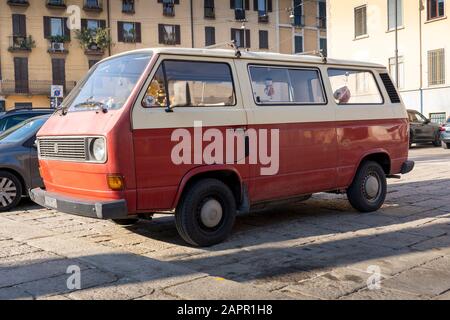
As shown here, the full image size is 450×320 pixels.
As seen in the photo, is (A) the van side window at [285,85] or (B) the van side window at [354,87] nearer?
(A) the van side window at [285,85]

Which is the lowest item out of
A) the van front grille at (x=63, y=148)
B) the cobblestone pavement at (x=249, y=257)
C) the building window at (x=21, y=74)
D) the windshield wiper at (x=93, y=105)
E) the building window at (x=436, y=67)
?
the cobblestone pavement at (x=249, y=257)

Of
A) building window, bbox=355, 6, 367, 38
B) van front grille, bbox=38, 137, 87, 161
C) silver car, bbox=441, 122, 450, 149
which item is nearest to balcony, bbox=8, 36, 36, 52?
building window, bbox=355, 6, 367, 38

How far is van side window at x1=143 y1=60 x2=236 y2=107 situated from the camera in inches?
222

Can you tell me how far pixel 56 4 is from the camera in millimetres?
43375

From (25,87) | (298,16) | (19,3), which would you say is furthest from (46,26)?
(298,16)

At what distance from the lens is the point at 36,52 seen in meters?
42.9

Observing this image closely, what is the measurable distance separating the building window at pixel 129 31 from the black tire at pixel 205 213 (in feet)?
138

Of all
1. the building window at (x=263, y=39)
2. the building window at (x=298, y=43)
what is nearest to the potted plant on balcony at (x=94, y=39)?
the building window at (x=263, y=39)

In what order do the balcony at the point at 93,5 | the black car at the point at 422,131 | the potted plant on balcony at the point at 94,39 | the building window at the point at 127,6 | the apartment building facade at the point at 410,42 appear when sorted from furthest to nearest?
the building window at the point at 127,6 < the balcony at the point at 93,5 < the potted plant on balcony at the point at 94,39 < the apartment building facade at the point at 410,42 < the black car at the point at 422,131

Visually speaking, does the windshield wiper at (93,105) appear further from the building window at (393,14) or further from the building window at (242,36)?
the building window at (242,36)

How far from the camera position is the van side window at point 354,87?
7.43m

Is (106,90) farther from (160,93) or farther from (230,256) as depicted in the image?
(230,256)

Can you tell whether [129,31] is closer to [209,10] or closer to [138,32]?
[138,32]
